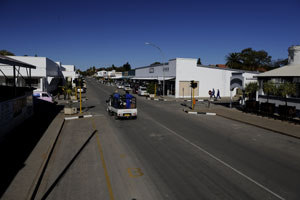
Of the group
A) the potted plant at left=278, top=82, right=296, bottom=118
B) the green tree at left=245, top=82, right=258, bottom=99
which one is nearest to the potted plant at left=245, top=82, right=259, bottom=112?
the green tree at left=245, top=82, right=258, bottom=99

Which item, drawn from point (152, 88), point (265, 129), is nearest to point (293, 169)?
point (265, 129)

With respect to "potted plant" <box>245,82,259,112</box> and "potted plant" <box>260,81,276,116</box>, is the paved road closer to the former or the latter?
"potted plant" <box>260,81,276,116</box>

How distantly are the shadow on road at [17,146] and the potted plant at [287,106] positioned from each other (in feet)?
55.1

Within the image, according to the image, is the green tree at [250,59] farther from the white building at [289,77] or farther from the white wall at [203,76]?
the white building at [289,77]

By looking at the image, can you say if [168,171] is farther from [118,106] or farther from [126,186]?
[118,106]

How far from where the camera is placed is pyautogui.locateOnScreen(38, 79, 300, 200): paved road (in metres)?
6.01

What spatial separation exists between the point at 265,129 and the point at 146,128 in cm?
775

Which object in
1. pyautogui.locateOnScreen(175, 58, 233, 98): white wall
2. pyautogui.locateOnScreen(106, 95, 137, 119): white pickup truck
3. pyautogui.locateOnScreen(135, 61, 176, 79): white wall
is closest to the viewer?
pyautogui.locateOnScreen(106, 95, 137, 119): white pickup truck

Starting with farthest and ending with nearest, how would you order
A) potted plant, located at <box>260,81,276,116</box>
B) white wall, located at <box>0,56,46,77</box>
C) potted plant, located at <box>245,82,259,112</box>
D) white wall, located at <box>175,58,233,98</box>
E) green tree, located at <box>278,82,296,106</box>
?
1. white wall, located at <box>175,58,233,98</box>
2. white wall, located at <box>0,56,46,77</box>
3. potted plant, located at <box>245,82,259,112</box>
4. potted plant, located at <box>260,81,276,116</box>
5. green tree, located at <box>278,82,296,106</box>

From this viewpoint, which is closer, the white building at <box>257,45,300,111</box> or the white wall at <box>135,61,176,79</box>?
the white building at <box>257,45,300,111</box>

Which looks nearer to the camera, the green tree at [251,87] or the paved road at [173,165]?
the paved road at [173,165]

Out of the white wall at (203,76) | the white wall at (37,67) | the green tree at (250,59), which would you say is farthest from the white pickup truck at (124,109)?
the green tree at (250,59)

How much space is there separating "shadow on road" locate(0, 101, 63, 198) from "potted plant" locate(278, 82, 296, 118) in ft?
55.1

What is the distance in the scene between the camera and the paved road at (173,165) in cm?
601
